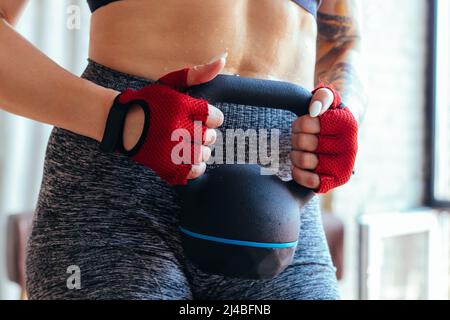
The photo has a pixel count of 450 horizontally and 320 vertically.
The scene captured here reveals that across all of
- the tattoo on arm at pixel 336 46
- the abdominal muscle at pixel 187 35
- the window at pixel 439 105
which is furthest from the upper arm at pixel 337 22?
the window at pixel 439 105

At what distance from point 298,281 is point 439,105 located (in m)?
1.48

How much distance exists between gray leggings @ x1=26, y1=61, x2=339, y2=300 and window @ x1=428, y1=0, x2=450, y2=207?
4.84 feet

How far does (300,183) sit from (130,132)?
171 millimetres

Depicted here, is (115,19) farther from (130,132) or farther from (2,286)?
(2,286)

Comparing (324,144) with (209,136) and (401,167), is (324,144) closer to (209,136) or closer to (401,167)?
(209,136)

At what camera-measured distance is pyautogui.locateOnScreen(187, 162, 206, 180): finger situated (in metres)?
0.40

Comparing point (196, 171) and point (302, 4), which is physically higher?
point (302, 4)

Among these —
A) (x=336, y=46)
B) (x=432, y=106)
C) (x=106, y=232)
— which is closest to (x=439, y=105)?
(x=432, y=106)

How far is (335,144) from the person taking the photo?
450 mm

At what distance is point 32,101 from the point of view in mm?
442

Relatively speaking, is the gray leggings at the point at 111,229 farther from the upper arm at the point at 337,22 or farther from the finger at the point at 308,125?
the upper arm at the point at 337,22

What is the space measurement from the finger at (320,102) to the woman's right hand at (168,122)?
91mm

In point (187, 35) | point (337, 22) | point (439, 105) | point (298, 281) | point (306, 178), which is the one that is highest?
point (439, 105)
